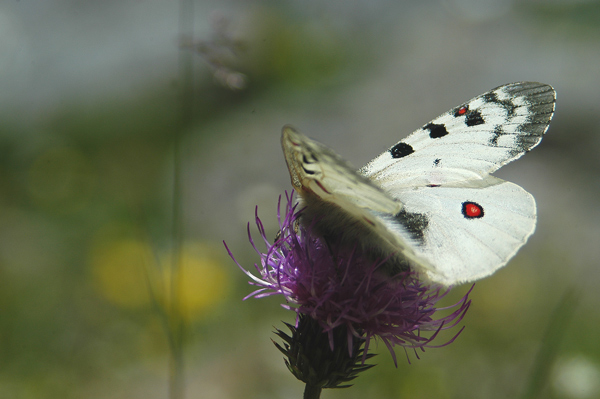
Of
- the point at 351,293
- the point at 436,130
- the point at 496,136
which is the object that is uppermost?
the point at 436,130

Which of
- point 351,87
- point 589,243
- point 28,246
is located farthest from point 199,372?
point 351,87

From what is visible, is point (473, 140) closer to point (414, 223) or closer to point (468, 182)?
point (468, 182)

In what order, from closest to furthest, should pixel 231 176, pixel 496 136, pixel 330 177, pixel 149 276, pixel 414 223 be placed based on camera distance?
pixel 330 177, pixel 414 223, pixel 496 136, pixel 149 276, pixel 231 176

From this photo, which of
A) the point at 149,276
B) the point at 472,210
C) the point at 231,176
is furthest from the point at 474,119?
the point at 231,176

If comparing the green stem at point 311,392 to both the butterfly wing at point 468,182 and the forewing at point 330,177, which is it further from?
the forewing at point 330,177

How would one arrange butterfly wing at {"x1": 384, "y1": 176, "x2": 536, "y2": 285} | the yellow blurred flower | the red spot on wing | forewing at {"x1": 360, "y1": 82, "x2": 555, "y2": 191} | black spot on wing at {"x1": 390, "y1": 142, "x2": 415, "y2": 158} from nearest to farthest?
butterfly wing at {"x1": 384, "y1": 176, "x2": 536, "y2": 285} → the red spot on wing → forewing at {"x1": 360, "y1": 82, "x2": 555, "y2": 191} → black spot on wing at {"x1": 390, "y1": 142, "x2": 415, "y2": 158} → the yellow blurred flower

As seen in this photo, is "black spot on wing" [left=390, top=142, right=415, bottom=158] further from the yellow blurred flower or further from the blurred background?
the yellow blurred flower

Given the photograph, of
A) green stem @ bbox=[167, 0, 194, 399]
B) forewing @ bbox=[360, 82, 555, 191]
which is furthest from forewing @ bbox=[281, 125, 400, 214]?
green stem @ bbox=[167, 0, 194, 399]

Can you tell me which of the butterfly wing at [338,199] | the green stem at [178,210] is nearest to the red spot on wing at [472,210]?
the butterfly wing at [338,199]
